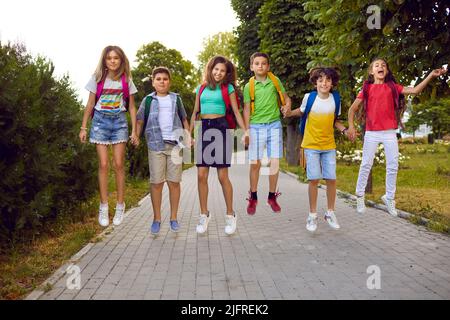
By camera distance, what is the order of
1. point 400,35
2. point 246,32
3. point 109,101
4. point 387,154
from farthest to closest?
point 246,32
point 400,35
point 387,154
point 109,101

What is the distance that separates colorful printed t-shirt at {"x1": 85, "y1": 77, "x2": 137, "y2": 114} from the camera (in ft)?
20.3

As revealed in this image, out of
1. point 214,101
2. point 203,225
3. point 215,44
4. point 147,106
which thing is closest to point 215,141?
point 214,101

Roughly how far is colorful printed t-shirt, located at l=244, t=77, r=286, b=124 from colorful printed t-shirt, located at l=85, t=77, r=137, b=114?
1.68 m

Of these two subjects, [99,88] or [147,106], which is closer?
[99,88]

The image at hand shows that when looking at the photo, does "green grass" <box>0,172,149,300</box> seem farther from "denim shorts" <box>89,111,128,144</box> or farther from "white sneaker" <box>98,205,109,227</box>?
"denim shorts" <box>89,111,128,144</box>

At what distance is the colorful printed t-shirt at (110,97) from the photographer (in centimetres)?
618

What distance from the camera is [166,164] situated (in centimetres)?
671

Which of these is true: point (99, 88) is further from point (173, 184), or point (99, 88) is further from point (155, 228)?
point (155, 228)

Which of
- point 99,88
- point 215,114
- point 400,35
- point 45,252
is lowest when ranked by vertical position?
point 45,252

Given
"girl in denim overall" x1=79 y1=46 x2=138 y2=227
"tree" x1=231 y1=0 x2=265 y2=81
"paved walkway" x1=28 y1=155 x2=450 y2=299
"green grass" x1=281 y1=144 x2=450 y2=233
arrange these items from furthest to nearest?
"tree" x1=231 y1=0 x2=265 y2=81 < "green grass" x1=281 y1=144 x2=450 y2=233 < "girl in denim overall" x1=79 y1=46 x2=138 y2=227 < "paved walkway" x1=28 y1=155 x2=450 y2=299

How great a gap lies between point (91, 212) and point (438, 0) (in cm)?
652

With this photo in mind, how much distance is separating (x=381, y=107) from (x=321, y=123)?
786 mm

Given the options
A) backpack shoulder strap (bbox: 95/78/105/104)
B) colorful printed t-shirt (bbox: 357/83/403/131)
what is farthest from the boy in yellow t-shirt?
backpack shoulder strap (bbox: 95/78/105/104)

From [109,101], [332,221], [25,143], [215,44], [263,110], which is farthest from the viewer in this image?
[215,44]
